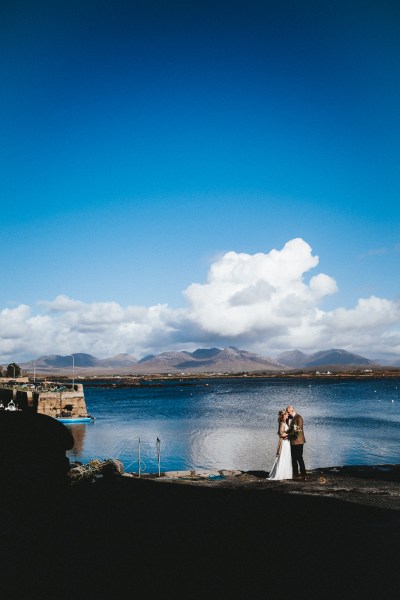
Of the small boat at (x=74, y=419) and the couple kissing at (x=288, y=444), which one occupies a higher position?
the couple kissing at (x=288, y=444)

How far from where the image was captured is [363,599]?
5516mm

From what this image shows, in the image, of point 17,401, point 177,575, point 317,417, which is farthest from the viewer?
point 317,417

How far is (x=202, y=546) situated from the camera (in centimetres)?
776

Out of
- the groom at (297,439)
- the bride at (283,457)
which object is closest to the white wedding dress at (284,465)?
the bride at (283,457)

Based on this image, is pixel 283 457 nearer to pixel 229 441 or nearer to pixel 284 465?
pixel 284 465

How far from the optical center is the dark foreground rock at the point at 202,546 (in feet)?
19.6

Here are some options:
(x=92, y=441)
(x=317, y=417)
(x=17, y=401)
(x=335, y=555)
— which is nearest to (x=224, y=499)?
(x=335, y=555)

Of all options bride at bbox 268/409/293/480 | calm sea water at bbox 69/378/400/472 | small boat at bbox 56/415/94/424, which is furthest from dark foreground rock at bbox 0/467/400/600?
small boat at bbox 56/415/94/424

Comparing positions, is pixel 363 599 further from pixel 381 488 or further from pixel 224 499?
pixel 381 488

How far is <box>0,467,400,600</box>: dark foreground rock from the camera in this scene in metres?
5.98

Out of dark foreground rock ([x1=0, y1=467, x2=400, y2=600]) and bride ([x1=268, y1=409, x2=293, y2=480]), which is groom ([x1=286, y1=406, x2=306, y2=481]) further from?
dark foreground rock ([x1=0, y1=467, x2=400, y2=600])

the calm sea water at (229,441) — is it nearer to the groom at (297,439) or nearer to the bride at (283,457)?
the bride at (283,457)

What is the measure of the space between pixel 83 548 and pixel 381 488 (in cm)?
960

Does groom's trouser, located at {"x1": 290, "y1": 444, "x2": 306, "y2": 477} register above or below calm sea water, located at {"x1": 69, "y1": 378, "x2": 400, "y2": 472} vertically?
above
